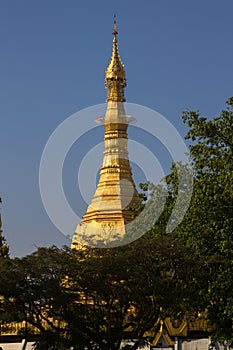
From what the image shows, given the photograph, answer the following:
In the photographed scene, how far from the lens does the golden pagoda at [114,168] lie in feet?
156

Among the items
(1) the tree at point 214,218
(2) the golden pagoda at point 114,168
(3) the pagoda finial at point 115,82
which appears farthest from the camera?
(3) the pagoda finial at point 115,82

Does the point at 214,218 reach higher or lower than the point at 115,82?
lower

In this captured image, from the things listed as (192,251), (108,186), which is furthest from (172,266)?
(108,186)

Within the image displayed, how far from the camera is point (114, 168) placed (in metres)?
49.5

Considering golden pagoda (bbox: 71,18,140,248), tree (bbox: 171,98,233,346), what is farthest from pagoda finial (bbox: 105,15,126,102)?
tree (bbox: 171,98,233,346)

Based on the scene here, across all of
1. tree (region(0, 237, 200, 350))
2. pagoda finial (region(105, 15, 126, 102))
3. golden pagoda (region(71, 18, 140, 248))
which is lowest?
tree (region(0, 237, 200, 350))

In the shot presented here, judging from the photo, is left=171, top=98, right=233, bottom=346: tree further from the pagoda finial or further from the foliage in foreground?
the pagoda finial

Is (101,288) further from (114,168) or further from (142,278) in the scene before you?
(114,168)

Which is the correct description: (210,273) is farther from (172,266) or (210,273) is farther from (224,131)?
(224,131)

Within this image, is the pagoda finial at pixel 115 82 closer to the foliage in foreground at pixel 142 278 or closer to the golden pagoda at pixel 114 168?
the golden pagoda at pixel 114 168

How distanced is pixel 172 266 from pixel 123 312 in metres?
2.31

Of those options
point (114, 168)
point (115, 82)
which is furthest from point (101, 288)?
point (115, 82)

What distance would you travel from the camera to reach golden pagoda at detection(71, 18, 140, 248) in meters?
47.6

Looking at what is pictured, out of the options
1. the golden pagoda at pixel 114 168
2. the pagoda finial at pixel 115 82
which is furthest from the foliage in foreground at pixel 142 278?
the pagoda finial at pixel 115 82
